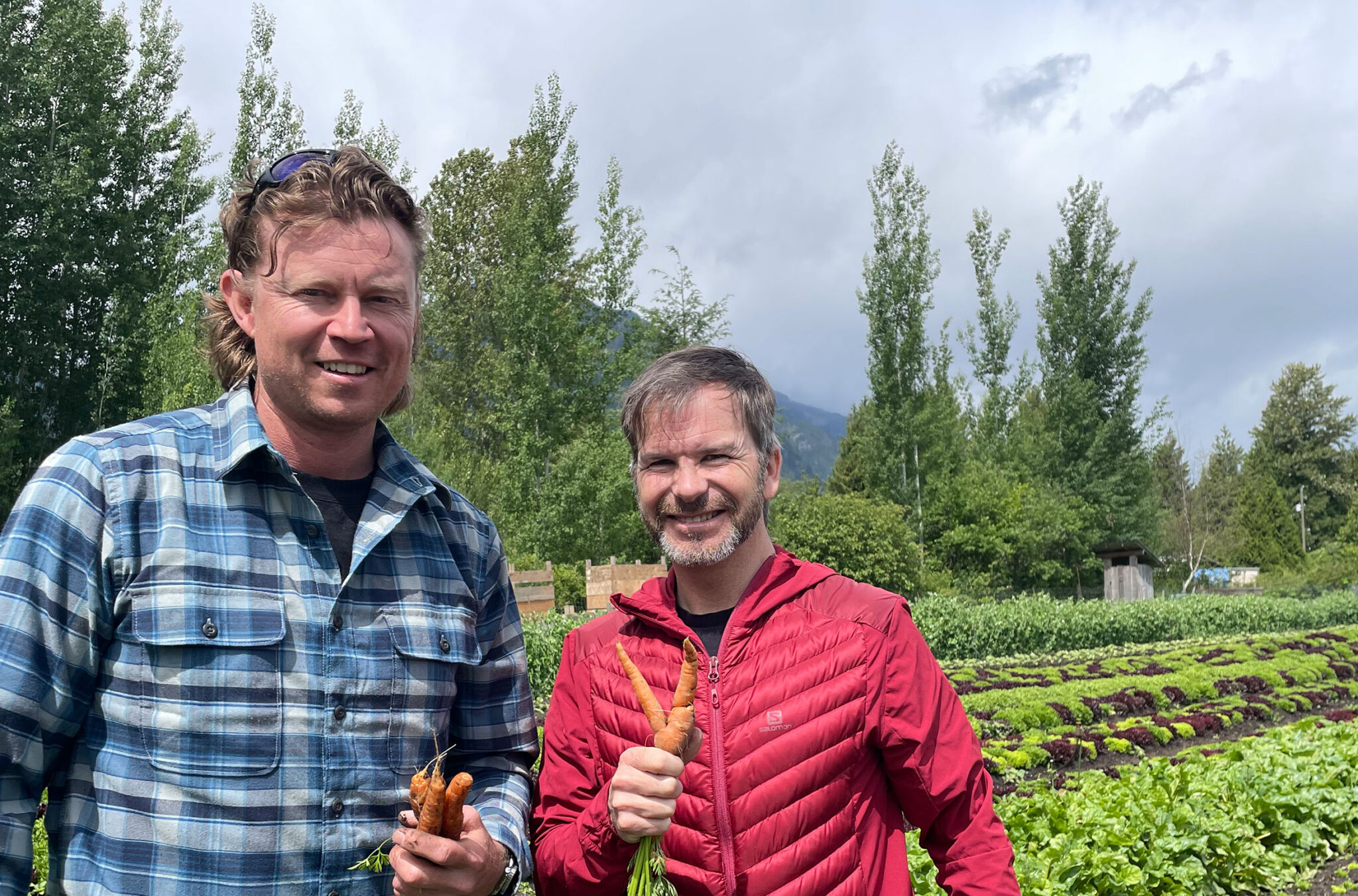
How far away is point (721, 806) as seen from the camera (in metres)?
2.16

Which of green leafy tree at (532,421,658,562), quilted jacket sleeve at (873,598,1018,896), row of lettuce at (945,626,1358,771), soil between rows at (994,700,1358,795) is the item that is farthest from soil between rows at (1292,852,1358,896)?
green leafy tree at (532,421,658,562)

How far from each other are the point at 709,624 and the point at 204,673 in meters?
1.10

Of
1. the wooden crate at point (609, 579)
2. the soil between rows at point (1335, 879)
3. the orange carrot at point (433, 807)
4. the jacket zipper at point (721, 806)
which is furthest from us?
the wooden crate at point (609, 579)

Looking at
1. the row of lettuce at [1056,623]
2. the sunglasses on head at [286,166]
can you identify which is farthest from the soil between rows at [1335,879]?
the row of lettuce at [1056,623]

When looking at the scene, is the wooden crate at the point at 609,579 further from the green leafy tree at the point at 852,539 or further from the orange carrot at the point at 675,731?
the orange carrot at the point at 675,731

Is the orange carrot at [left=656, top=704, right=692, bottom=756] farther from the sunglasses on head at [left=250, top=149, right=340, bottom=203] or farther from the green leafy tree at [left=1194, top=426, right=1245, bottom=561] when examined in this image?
the green leafy tree at [left=1194, top=426, right=1245, bottom=561]

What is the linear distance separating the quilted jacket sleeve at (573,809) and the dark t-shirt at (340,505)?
53cm

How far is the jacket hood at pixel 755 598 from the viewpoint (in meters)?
2.29

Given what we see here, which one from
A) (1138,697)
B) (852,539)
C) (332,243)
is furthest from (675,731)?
(852,539)

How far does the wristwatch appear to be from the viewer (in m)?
1.99

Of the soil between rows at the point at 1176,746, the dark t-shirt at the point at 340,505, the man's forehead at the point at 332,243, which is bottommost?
the soil between rows at the point at 1176,746

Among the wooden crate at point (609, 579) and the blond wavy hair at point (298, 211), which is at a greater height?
the blond wavy hair at point (298, 211)

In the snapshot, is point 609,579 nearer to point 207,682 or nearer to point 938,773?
point 938,773

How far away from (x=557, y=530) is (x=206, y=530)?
81.2 ft
